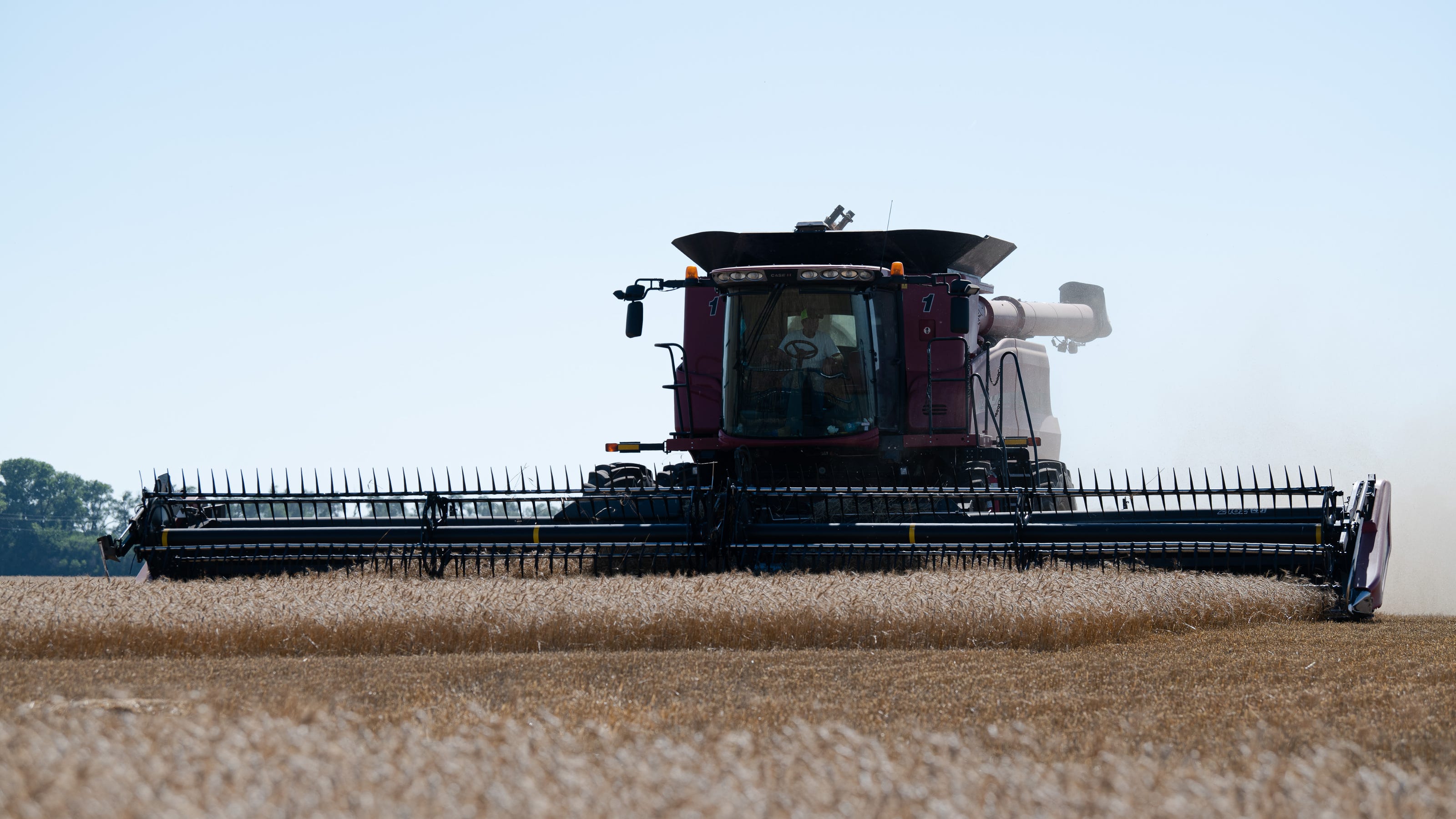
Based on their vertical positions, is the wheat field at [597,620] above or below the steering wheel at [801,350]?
below

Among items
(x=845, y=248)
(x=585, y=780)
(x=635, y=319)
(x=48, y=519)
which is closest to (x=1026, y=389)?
(x=845, y=248)

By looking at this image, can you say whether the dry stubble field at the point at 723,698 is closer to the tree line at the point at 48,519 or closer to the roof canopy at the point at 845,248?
the roof canopy at the point at 845,248

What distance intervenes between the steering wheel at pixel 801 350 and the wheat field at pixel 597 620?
260 cm

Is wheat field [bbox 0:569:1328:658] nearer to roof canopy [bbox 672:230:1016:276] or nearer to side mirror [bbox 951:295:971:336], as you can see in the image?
side mirror [bbox 951:295:971:336]

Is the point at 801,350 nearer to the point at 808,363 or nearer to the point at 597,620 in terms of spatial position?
the point at 808,363

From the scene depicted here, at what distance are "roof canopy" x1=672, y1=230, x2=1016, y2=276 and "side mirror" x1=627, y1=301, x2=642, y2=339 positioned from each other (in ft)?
4.25

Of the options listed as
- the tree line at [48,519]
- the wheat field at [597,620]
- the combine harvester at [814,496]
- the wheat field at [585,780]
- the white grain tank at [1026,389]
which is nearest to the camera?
the wheat field at [585,780]

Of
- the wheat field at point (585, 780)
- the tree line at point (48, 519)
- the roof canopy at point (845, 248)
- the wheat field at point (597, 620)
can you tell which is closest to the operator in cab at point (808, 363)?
Result: the roof canopy at point (845, 248)

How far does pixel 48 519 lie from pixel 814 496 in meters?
78.1

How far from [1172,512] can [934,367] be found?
84.6 inches

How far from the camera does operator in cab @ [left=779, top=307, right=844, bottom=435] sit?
29.6 feet

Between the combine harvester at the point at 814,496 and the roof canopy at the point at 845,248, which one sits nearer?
the combine harvester at the point at 814,496

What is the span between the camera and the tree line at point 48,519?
68.2m

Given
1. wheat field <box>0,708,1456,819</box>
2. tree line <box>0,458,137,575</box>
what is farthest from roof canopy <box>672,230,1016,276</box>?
tree line <box>0,458,137,575</box>
